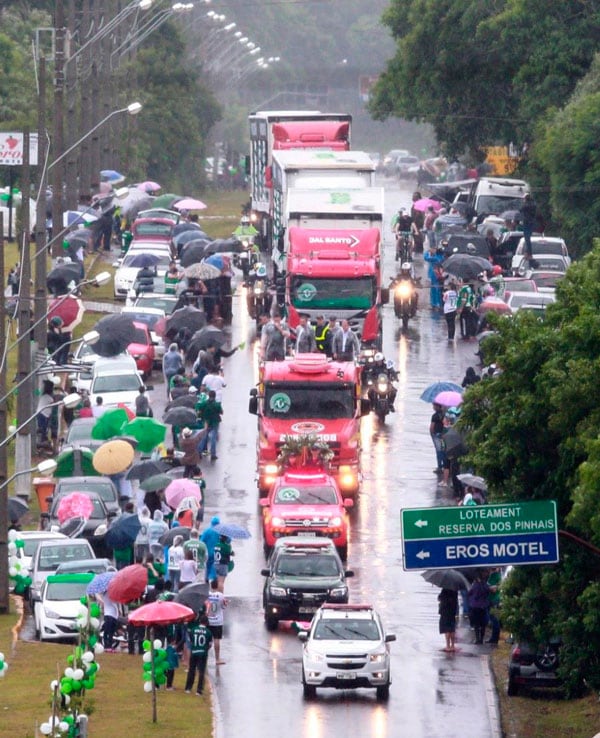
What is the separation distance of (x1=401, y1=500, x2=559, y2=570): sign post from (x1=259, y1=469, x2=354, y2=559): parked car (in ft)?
43.1

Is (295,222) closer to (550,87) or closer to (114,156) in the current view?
(550,87)

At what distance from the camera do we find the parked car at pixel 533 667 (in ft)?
92.3

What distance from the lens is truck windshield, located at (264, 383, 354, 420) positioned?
39250 mm

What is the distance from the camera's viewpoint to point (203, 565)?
31531 millimetres

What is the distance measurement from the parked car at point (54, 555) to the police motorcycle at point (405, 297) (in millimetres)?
23930

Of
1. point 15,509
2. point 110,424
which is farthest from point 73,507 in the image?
point 110,424

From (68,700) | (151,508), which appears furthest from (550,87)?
(68,700)

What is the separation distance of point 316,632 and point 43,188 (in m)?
15.0

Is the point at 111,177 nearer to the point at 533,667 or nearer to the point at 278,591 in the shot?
the point at 278,591

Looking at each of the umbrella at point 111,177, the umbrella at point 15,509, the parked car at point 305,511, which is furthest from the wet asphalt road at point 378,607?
the umbrella at point 111,177

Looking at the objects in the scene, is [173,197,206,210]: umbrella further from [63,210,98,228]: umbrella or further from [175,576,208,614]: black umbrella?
[175,576,208,614]: black umbrella

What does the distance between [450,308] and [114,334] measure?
11309 mm

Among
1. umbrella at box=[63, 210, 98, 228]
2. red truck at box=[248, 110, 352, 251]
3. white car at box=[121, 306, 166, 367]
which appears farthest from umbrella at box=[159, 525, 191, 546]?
red truck at box=[248, 110, 352, 251]

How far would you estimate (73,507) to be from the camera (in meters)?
35.7
